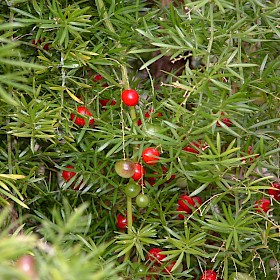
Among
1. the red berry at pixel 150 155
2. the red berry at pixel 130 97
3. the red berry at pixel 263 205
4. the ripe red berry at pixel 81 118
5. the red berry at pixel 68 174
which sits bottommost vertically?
the red berry at pixel 263 205

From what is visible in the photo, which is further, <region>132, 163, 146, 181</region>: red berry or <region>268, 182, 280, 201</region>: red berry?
<region>268, 182, 280, 201</region>: red berry

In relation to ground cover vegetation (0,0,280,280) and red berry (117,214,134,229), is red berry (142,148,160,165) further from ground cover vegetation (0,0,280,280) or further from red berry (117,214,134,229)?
red berry (117,214,134,229)

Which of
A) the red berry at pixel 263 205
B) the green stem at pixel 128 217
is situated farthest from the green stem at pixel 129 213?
the red berry at pixel 263 205

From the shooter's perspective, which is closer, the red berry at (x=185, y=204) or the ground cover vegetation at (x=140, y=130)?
the ground cover vegetation at (x=140, y=130)

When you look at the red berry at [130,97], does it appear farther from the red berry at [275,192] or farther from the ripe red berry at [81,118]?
the red berry at [275,192]

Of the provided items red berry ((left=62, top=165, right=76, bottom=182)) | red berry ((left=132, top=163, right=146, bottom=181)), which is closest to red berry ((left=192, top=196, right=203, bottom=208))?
red berry ((left=132, top=163, right=146, bottom=181))

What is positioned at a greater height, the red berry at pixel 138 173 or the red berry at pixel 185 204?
the red berry at pixel 138 173

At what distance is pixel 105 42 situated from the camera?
98 cm

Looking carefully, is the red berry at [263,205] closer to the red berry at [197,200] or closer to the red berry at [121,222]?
the red berry at [197,200]

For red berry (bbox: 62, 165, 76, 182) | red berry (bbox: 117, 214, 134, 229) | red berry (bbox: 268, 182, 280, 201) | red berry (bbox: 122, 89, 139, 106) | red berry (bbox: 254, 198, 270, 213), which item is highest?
red berry (bbox: 122, 89, 139, 106)

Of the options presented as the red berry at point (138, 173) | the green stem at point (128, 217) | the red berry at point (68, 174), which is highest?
the red berry at point (138, 173)

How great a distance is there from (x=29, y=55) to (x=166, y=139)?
0.30m

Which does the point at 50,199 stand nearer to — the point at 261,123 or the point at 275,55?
the point at 261,123

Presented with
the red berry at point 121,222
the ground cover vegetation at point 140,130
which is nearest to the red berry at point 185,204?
the ground cover vegetation at point 140,130
